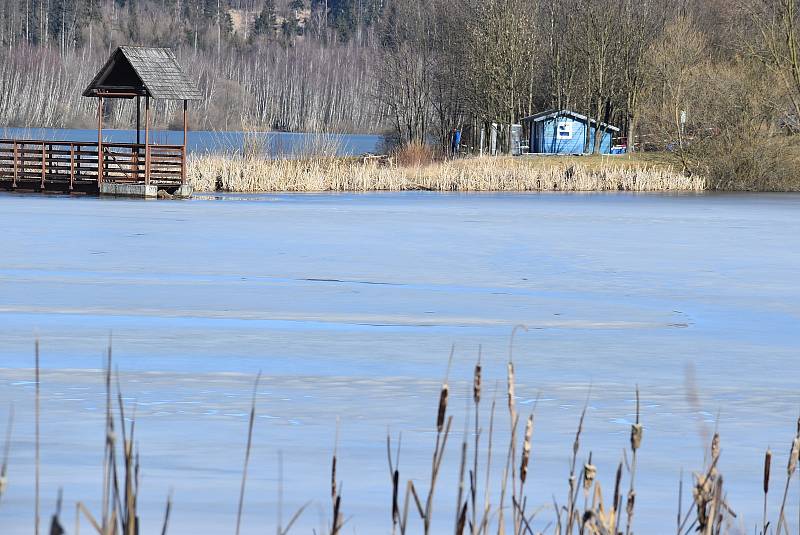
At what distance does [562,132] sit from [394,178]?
21.0 meters

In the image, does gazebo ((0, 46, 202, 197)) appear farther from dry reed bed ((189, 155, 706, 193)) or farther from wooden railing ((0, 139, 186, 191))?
dry reed bed ((189, 155, 706, 193))

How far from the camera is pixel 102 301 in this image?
42.6 ft

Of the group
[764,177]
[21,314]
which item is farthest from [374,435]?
[764,177]

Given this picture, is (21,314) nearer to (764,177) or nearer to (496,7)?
(764,177)

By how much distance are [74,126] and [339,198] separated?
85743 millimetres

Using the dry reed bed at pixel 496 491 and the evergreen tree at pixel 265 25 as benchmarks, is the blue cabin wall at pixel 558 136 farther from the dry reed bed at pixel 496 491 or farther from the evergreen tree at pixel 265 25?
the evergreen tree at pixel 265 25

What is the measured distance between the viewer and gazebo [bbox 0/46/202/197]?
1391 inches

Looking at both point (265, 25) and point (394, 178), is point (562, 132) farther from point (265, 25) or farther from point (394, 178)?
point (265, 25)

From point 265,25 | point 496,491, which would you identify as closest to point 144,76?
point 496,491

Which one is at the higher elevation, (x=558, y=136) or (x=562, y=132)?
(x=562, y=132)

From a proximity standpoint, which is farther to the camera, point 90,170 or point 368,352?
point 90,170

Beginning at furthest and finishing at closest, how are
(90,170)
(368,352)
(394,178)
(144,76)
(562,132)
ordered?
1. (562,132)
2. (394,178)
3. (90,170)
4. (144,76)
5. (368,352)

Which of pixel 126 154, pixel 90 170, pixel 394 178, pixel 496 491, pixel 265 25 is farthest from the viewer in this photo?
pixel 265 25

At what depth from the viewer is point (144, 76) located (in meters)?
36.0
